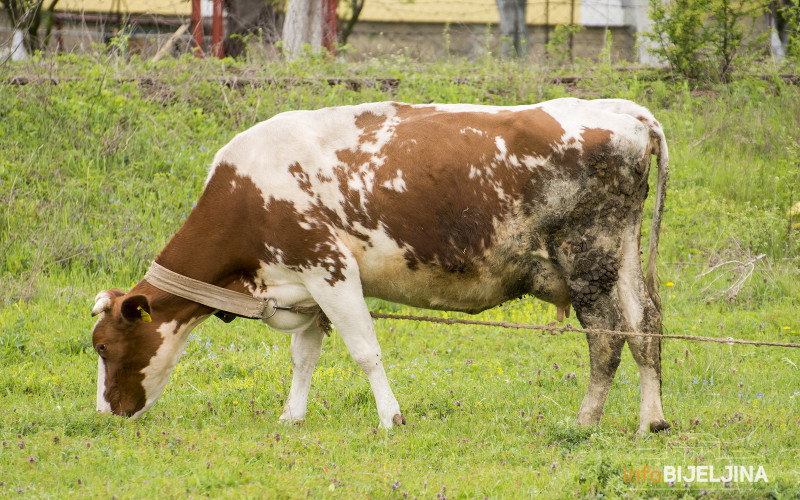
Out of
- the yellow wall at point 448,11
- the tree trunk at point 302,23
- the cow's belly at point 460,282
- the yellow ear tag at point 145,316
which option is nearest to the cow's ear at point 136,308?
the yellow ear tag at point 145,316

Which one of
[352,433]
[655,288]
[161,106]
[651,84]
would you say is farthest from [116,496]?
[651,84]

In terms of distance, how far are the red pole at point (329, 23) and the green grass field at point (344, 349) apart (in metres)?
4.02

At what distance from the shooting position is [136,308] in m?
5.78

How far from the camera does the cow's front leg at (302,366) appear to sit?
20.7 ft

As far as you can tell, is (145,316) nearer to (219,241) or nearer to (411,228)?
(219,241)

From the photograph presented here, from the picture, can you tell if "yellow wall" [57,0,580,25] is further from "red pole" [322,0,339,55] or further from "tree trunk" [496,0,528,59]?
"tree trunk" [496,0,528,59]

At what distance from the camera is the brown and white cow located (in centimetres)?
573

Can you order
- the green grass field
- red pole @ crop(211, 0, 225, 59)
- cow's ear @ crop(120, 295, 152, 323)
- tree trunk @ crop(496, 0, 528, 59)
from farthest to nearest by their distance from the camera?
tree trunk @ crop(496, 0, 528, 59) → red pole @ crop(211, 0, 225, 59) → cow's ear @ crop(120, 295, 152, 323) → the green grass field

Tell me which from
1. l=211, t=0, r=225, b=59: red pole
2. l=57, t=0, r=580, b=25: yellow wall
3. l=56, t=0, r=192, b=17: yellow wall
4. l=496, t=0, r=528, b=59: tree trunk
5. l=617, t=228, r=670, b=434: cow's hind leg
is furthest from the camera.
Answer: l=57, t=0, r=580, b=25: yellow wall

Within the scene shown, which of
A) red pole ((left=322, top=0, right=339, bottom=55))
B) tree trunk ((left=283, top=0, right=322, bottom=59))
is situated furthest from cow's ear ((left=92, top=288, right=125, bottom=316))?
red pole ((left=322, top=0, right=339, bottom=55))

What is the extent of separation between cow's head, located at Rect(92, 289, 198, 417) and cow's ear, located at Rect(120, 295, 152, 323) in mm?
11

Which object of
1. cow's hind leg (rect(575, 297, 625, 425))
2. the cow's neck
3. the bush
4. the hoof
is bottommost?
the hoof

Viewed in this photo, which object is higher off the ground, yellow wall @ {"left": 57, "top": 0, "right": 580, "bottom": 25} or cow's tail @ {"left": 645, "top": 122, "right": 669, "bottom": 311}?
yellow wall @ {"left": 57, "top": 0, "right": 580, "bottom": 25}

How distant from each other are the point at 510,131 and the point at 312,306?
5.70 feet
